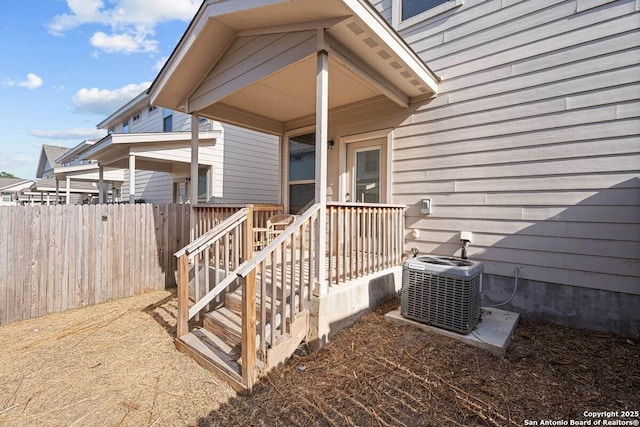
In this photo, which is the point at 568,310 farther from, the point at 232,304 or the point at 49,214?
the point at 49,214

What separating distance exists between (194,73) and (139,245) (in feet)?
9.98

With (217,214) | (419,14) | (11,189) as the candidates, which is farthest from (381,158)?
(11,189)

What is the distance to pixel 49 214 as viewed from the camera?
4.33 meters

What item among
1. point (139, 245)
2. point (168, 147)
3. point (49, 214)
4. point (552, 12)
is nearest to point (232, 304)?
point (139, 245)

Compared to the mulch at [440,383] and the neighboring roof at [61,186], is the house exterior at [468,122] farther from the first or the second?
the neighboring roof at [61,186]

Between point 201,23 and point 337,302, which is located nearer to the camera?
point 337,302

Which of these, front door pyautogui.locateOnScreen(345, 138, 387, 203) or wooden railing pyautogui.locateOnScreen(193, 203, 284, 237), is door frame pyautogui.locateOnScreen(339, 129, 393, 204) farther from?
wooden railing pyautogui.locateOnScreen(193, 203, 284, 237)

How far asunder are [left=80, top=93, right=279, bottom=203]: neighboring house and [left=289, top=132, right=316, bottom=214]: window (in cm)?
312

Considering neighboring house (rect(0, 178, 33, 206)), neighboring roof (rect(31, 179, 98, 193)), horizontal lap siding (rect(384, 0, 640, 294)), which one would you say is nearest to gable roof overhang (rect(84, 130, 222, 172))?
horizontal lap siding (rect(384, 0, 640, 294))

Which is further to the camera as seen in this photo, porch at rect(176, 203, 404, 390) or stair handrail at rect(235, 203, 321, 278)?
porch at rect(176, 203, 404, 390)

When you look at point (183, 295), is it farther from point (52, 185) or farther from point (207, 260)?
point (52, 185)

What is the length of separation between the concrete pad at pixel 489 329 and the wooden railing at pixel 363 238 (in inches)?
27.2

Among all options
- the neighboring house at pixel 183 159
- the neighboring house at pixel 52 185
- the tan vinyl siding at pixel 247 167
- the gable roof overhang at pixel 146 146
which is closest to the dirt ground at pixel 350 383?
the gable roof overhang at pixel 146 146

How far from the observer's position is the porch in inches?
101
